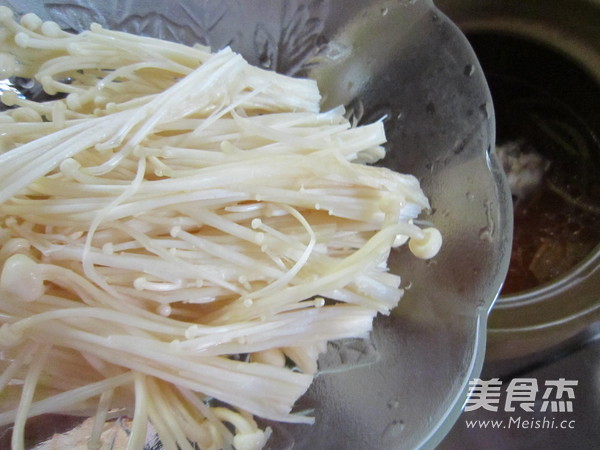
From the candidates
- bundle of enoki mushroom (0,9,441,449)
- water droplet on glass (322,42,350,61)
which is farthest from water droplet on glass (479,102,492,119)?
water droplet on glass (322,42,350,61)

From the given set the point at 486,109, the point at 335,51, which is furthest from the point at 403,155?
the point at 335,51

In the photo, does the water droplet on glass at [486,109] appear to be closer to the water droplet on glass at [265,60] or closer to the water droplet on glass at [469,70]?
the water droplet on glass at [469,70]

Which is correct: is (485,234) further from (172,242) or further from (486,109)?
(172,242)

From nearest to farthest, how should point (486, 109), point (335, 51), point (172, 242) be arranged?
point (172, 242)
point (486, 109)
point (335, 51)

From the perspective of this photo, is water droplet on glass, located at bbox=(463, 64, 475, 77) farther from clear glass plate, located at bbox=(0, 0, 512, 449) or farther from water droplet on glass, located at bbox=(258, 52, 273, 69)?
water droplet on glass, located at bbox=(258, 52, 273, 69)

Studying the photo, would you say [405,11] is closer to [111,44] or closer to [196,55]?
[196,55]

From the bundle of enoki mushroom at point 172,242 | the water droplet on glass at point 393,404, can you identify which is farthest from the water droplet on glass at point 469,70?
the water droplet on glass at point 393,404

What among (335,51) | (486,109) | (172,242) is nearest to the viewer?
(172,242)
